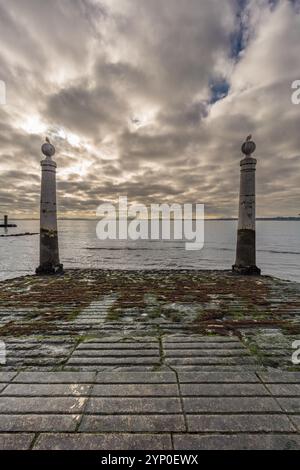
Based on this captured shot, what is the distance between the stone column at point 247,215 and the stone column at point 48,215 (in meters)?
6.91

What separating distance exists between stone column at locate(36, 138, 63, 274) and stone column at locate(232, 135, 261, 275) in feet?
22.7

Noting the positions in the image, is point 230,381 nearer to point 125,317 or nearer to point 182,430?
point 182,430

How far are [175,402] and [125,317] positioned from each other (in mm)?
2227

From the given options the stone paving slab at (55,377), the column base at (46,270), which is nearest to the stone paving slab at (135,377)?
the stone paving slab at (55,377)

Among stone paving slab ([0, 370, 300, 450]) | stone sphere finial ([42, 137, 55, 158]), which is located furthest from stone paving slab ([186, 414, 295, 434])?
stone sphere finial ([42, 137, 55, 158])

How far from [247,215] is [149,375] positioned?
23.5 ft

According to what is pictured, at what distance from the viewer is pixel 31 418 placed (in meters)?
1.96

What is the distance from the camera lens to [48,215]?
8.42 m

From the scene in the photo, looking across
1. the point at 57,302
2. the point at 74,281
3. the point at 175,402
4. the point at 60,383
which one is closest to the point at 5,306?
the point at 57,302

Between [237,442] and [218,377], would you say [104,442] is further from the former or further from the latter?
[218,377]

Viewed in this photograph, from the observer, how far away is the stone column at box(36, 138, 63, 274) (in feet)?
27.2

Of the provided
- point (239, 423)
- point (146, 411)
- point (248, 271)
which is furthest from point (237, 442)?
point (248, 271)
